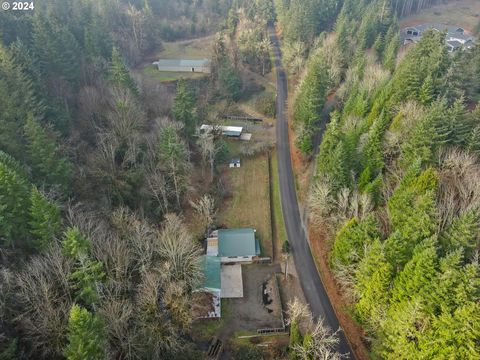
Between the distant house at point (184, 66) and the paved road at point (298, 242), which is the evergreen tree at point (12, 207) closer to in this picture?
the paved road at point (298, 242)

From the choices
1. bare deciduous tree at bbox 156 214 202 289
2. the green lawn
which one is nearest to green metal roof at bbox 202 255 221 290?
the green lawn

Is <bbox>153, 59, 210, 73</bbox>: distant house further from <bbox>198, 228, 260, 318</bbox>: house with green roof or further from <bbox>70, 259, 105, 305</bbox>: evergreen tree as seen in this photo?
<bbox>70, 259, 105, 305</bbox>: evergreen tree

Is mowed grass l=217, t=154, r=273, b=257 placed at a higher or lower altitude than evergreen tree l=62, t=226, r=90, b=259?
lower

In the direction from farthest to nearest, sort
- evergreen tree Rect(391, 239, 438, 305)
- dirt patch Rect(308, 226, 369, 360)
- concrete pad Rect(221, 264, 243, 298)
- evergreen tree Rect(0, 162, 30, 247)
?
concrete pad Rect(221, 264, 243, 298) < dirt patch Rect(308, 226, 369, 360) < evergreen tree Rect(0, 162, 30, 247) < evergreen tree Rect(391, 239, 438, 305)

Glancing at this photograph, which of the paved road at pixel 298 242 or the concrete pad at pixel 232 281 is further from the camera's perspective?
the concrete pad at pixel 232 281

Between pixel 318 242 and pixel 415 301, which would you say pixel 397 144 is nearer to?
pixel 318 242

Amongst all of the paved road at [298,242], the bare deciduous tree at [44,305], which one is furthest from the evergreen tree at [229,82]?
the bare deciduous tree at [44,305]

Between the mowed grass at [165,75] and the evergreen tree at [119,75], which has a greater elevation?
the evergreen tree at [119,75]

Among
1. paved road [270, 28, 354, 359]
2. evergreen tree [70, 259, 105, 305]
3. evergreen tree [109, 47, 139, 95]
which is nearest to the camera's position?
evergreen tree [70, 259, 105, 305]
